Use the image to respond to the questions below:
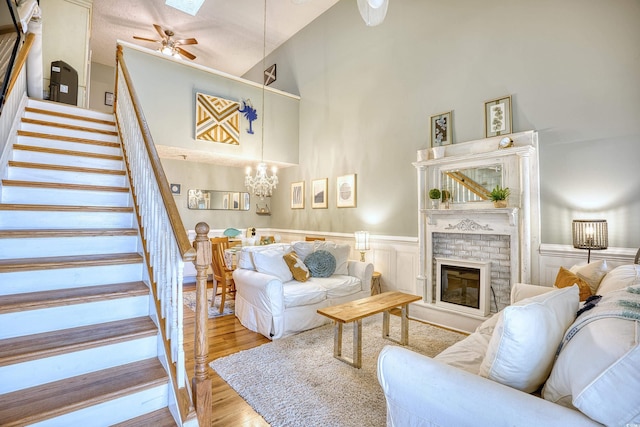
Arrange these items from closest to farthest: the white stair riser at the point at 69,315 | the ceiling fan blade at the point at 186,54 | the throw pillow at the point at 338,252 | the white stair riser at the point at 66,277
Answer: the white stair riser at the point at 69,315 < the white stair riser at the point at 66,277 < the throw pillow at the point at 338,252 < the ceiling fan blade at the point at 186,54

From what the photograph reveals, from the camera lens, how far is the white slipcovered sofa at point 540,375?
857 mm

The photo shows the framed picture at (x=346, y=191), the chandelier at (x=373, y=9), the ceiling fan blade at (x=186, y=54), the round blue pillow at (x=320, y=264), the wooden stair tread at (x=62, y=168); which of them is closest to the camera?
the chandelier at (x=373, y=9)

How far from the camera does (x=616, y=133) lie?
280cm

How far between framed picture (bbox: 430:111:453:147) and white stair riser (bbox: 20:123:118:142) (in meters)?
4.05

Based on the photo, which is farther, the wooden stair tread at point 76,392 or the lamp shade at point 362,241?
the lamp shade at point 362,241

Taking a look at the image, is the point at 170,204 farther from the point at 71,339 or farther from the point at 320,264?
the point at 320,264

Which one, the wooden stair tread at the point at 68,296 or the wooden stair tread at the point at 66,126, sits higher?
the wooden stair tread at the point at 66,126

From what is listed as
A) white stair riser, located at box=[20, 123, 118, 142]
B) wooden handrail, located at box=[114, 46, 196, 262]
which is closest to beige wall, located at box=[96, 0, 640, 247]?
white stair riser, located at box=[20, 123, 118, 142]

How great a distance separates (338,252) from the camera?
4.32 m

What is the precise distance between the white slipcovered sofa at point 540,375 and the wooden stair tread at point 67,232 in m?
2.23

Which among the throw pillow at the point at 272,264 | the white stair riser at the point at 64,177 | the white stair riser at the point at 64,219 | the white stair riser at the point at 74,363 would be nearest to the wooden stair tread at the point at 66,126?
the white stair riser at the point at 64,177

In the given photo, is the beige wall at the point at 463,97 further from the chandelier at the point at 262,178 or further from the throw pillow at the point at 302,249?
the throw pillow at the point at 302,249

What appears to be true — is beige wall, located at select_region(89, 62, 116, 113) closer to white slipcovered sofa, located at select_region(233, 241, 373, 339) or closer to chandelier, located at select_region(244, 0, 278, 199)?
chandelier, located at select_region(244, 0, 278, 199)

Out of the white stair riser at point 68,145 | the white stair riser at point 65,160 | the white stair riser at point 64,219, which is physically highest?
the white stair riser at point 68,145
